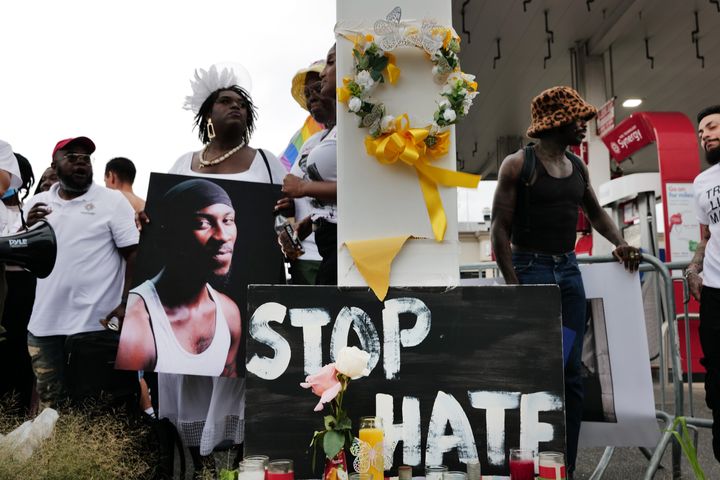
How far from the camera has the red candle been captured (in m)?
1.63

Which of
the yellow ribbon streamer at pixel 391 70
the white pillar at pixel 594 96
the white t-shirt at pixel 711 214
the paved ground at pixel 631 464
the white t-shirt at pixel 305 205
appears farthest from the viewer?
the white pillar at pixel 594 96

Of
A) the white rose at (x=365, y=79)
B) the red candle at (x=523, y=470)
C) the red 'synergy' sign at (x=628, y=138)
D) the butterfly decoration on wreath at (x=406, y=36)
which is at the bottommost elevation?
the red candle at (x=523, y=470)

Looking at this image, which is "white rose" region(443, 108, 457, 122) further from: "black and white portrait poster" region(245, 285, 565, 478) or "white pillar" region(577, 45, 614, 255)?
"white pillar" region(577, 45, 614, 255)

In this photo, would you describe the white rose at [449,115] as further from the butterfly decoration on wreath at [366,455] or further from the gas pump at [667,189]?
the gas pump at [667,189]

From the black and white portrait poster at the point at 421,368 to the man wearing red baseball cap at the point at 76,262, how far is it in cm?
143

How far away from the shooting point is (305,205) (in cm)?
253

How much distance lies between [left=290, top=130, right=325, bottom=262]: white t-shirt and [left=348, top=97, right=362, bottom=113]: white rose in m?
0.65

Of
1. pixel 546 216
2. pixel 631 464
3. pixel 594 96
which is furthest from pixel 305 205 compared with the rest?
pixel 594 96

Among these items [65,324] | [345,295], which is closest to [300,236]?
[345,295]

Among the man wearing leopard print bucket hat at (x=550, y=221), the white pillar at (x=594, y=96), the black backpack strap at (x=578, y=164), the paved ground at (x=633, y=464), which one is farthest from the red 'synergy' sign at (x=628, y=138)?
the man wearing leopard print bucket hat at (x=550, y=221)

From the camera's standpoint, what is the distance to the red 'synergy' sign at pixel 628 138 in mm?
8117

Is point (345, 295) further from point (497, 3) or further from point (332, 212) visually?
point (497, 3)

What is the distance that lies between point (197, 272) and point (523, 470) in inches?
57.8

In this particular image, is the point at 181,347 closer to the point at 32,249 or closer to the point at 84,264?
the point at 32,249
